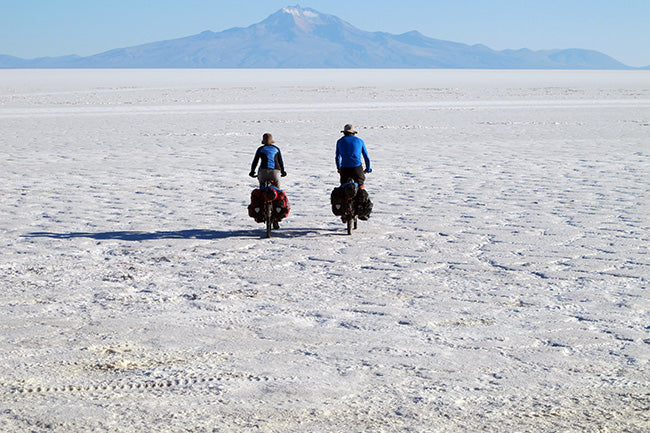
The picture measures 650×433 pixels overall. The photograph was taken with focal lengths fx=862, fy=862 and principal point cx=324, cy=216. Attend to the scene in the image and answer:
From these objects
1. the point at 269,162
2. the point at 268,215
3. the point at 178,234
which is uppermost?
the point at 269,162

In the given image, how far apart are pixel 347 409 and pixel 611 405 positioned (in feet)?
4.25

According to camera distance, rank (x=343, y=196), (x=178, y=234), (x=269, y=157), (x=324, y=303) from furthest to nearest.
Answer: (x=178, y=234)
(x=343, y=196)
(x=269, y=157)
(x=324, y=303)

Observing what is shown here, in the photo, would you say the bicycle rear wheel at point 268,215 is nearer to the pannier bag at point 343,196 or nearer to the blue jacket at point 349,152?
the pannier bag at point 343,196

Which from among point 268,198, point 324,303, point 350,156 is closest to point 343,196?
point 350,156

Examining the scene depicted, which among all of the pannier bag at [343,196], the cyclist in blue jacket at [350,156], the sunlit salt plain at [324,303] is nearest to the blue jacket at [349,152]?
the cyclist in blue jacket at [350,156]

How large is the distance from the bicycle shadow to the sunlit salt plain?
0.14 feet

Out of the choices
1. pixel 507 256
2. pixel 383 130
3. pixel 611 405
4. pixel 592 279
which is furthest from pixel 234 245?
pixel 383 130

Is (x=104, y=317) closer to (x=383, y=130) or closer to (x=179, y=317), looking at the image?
(x=179, y=317)

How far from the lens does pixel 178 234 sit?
892cm

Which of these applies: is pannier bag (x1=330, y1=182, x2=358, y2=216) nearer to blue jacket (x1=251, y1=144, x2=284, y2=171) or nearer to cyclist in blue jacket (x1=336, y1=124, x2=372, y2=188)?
cyclist in blue jacket (x1=336, y1=124, x2=372, y2=188)

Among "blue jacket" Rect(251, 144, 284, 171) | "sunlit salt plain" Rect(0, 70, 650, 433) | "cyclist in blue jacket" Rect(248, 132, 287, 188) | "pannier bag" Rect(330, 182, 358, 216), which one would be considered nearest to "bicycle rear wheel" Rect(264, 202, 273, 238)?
"sunlit salt plain" Rect(0, 70, 650, 433)

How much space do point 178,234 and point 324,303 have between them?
318 centimetres

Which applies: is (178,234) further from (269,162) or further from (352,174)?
(352,174)

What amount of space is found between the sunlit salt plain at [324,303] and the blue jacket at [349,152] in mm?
766
